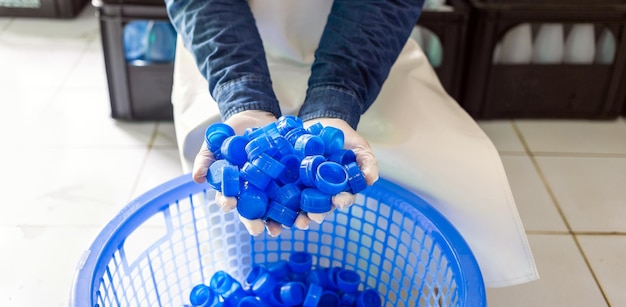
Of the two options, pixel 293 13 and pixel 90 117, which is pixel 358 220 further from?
pixel 90 117

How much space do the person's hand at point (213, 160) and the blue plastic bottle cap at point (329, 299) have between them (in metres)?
0.17

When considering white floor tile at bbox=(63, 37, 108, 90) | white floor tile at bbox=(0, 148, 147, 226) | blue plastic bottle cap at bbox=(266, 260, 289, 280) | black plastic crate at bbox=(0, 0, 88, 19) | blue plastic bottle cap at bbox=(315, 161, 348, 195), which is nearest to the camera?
blue plastic bottle cap at bbox=(315, 161, 348, 195)

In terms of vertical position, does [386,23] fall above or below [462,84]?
above

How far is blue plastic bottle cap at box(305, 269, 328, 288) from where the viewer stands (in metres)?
0.75

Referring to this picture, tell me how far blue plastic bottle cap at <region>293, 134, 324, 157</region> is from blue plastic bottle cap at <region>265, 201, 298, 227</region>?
5 centimetres

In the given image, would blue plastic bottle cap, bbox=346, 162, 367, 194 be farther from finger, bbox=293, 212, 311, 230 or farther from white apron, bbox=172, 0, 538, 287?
white apron, bbox=172, 0, 538, 287

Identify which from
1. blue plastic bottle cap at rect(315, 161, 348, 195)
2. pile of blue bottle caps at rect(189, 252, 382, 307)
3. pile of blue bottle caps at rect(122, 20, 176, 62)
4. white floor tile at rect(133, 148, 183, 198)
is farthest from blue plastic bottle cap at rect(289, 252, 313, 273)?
pile of blue bottle caps at rect(122, 20, 176, 62)

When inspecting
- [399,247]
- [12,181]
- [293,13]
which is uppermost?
[293,13]

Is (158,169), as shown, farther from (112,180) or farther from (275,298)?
(275,298)

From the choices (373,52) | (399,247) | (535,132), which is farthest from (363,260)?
(535,132)

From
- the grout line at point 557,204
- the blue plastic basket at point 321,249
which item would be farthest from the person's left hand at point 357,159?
the grout line at point 557,204

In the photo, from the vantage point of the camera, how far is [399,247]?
77cm

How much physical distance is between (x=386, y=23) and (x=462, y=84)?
57 centimetres

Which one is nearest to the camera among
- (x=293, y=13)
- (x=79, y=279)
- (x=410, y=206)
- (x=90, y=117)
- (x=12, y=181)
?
(x=79, y=279)
